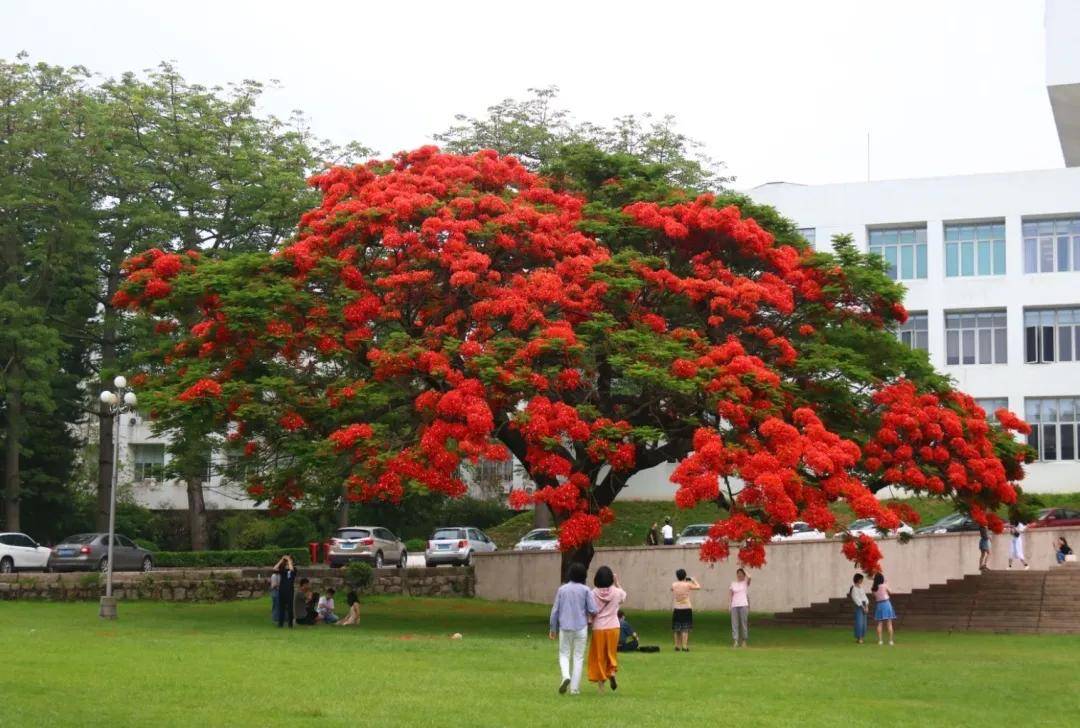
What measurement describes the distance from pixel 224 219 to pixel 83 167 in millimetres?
4268

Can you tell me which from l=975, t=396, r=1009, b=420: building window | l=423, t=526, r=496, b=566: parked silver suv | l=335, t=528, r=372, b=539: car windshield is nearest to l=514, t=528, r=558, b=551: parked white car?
l=423, t=526, r=496, b=566: parked silver suv

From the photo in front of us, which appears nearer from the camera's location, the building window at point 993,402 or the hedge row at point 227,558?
the hedge row at point 227,558

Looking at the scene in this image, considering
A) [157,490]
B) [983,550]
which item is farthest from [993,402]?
[157,490]

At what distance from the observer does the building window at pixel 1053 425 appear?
179 feet

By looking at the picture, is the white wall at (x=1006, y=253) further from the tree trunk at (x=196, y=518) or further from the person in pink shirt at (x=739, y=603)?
the person in pink shirt at (x=739, y=603)

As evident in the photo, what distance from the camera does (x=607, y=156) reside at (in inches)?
1293

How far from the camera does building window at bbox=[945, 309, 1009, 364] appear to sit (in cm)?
5550

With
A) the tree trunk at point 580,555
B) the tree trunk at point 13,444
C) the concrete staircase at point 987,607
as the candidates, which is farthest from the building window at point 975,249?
the tree trunk at point 13,444

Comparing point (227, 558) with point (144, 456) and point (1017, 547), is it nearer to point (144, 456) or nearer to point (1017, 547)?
point (1017, 547)

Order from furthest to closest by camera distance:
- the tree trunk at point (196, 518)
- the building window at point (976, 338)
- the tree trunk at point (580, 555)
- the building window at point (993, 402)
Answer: the building window at point (976, 338) → the building window at point (993, 402) → the tree trunk at point (196, 518) → the tree trunk at point (580, 555)

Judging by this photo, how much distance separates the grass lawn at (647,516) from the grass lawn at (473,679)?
24592mm

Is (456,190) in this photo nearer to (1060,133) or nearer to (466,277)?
(466,277)

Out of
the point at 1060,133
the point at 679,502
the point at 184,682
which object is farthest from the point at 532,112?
the point at 184,682

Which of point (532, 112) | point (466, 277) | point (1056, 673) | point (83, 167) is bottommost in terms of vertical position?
point (1056, 673)
